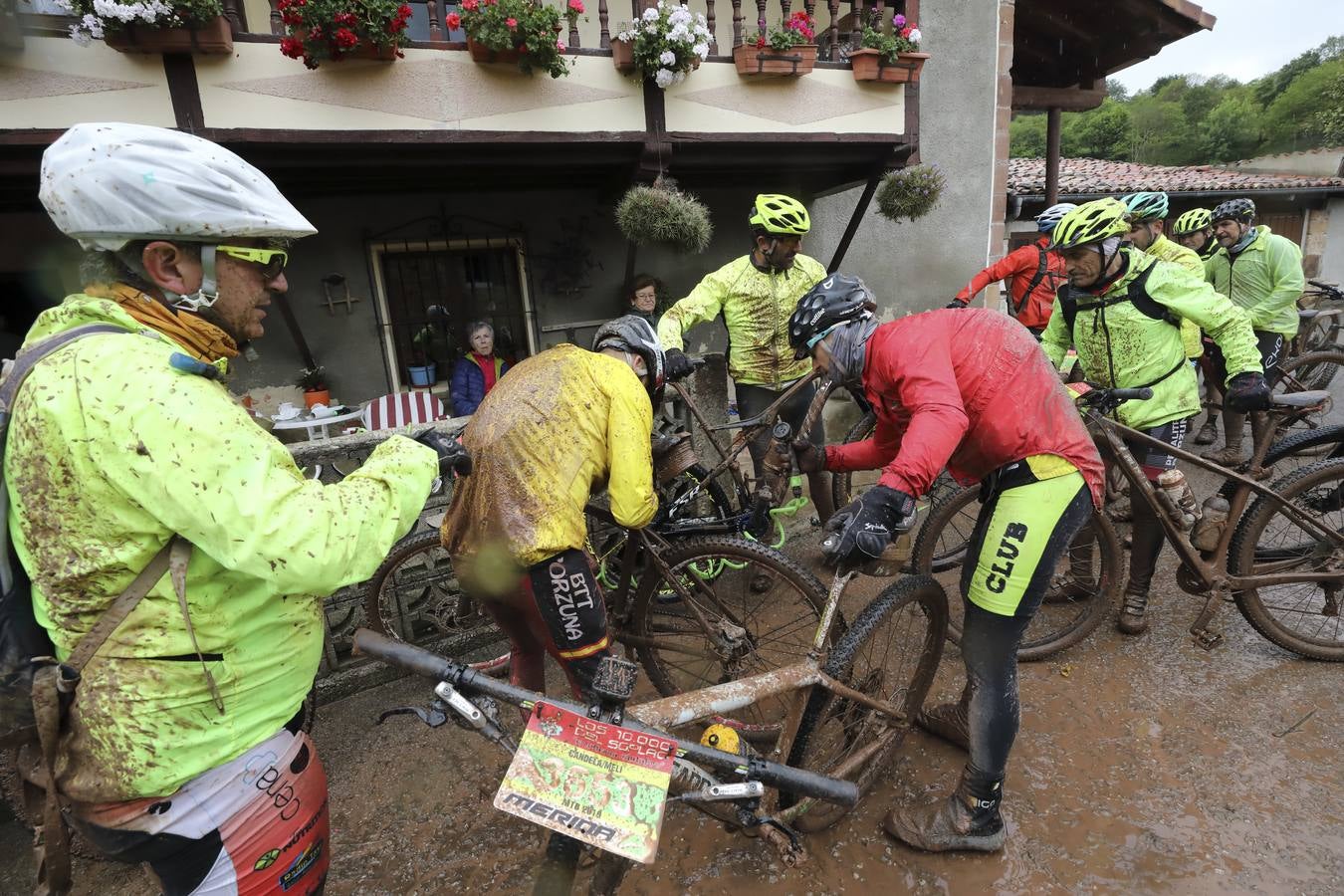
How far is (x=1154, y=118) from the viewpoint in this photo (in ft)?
133

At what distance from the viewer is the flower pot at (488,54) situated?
4.98 meters

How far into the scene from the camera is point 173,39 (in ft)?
14.2

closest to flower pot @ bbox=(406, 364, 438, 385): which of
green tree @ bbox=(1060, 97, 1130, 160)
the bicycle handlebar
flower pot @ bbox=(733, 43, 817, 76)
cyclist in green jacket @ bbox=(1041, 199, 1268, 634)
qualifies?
flower pot @ bbox=(733, 43, 817, 76)

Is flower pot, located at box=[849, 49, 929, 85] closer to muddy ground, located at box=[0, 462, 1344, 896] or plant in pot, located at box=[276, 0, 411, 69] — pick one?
plant in pot, located at box=[276, 0, 411, 69]

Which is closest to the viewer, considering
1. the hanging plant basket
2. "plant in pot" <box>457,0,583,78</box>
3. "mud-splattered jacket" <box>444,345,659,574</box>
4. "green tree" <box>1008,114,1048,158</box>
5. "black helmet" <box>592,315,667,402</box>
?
"mud-splattered jacket" <box>444,345,659,574</box>

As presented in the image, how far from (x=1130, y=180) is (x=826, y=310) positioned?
14.9 metres

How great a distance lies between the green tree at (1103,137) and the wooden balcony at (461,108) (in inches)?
1515

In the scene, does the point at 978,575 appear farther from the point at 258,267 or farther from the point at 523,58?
the point at 523,58

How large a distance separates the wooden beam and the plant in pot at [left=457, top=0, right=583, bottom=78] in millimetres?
6544

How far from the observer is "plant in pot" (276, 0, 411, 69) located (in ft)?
14.4

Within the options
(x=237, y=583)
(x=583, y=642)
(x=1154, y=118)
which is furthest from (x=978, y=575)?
(x=1154, y=118)

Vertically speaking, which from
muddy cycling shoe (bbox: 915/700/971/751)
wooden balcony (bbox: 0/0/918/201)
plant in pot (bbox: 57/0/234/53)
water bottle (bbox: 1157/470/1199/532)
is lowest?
muddy cycling shoe (bbox: 915/700/971/751)

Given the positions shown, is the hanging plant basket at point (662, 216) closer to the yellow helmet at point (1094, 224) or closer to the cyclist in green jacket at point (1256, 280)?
the yellow helmet at point (1094, 224)

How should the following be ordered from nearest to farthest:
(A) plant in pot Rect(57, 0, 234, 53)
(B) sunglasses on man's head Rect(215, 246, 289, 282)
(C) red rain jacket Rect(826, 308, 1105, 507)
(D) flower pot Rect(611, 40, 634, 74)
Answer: (B) sunglasses on man's head Rect(215, 246, 289, 282)
(C) red rain jacket Rect(826, 308, 1105, 507)
(A) plant in pot Rect(57, 0, 234, 53)
(D) flower pot Rect(611, 40, 634, 74)
